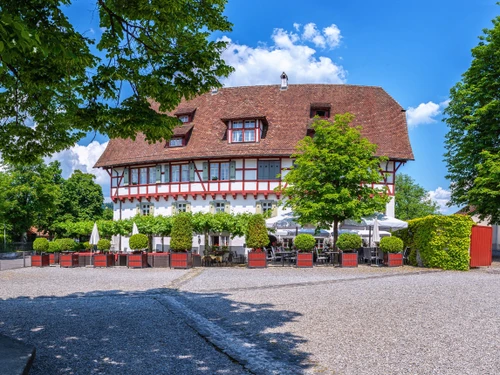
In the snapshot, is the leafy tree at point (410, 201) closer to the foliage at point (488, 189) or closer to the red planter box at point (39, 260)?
the foliage at point (488, 189)

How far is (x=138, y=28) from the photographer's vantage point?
7832 millimetres

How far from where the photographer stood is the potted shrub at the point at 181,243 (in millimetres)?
21250

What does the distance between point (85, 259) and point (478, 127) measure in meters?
22.3

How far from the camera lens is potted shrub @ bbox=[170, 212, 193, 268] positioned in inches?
837

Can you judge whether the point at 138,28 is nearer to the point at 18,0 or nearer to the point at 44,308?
the point at 18,0

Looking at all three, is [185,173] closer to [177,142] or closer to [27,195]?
[177,142]

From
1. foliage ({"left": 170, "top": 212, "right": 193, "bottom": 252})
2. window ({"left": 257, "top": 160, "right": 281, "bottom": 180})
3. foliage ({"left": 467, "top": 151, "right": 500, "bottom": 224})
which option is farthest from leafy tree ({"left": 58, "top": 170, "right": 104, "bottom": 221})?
foliage ({"left": 467, "top": 151, "right": 500, "bottom": 224})

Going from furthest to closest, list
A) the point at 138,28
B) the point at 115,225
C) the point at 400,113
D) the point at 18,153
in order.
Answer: the point at 400,113 → the point at 115,225 → the point at 18,153 → the point at 138,28

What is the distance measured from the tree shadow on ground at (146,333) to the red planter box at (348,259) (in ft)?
34.0

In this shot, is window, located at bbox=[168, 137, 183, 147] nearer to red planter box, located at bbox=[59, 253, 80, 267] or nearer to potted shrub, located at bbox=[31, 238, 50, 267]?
potted shrub, located at bbox=[31, 238, 50, 267]

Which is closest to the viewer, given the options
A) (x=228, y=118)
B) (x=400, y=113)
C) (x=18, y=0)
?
(x=18, y=0)

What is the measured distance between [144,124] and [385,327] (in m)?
5.06

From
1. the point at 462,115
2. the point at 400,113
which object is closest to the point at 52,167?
the point at 400,113

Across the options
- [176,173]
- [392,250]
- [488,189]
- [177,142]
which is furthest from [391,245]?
[177,142]
